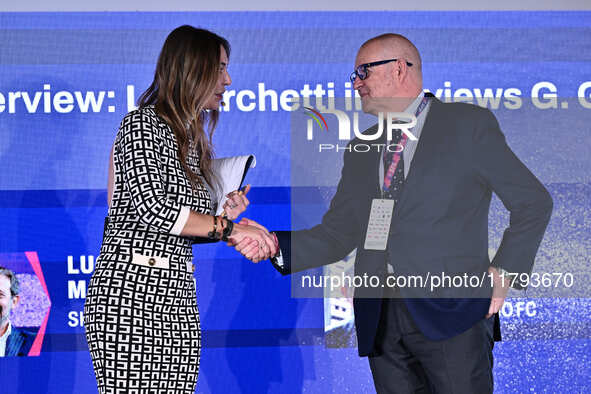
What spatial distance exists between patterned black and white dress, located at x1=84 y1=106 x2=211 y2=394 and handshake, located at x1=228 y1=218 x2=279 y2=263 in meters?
0.29

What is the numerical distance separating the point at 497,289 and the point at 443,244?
0.75 ft

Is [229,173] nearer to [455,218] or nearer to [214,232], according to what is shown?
[214,232]

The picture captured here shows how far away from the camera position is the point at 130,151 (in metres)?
1.88

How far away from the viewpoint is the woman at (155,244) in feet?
6.11

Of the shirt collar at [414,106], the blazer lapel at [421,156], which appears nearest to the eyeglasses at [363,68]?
the shirt collar at [414,106]

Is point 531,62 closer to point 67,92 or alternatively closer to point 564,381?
point 564,381

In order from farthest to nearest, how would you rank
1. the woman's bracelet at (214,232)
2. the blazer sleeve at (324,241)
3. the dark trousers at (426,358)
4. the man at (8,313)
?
the man at (8,313)
the blazer sleeve at (324,241)
the dark trousers at (426,358)
the woman's bracelet at (214,232)

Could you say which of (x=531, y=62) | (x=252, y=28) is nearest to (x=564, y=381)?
(x=531, y=62)

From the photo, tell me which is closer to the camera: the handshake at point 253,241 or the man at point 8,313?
the handshake at point 253,241

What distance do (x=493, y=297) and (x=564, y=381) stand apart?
55.6 inches

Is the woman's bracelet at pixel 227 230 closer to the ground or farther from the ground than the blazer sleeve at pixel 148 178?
closer to the ground

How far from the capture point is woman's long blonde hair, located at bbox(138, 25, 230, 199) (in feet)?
→ 6.56

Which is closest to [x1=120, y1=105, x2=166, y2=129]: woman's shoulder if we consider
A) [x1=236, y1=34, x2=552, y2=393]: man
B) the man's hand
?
[x1=236, y1=34, x2=552, y2=393]: man

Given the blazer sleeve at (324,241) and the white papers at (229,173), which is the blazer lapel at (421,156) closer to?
the blazer sleeve at (324,241)
